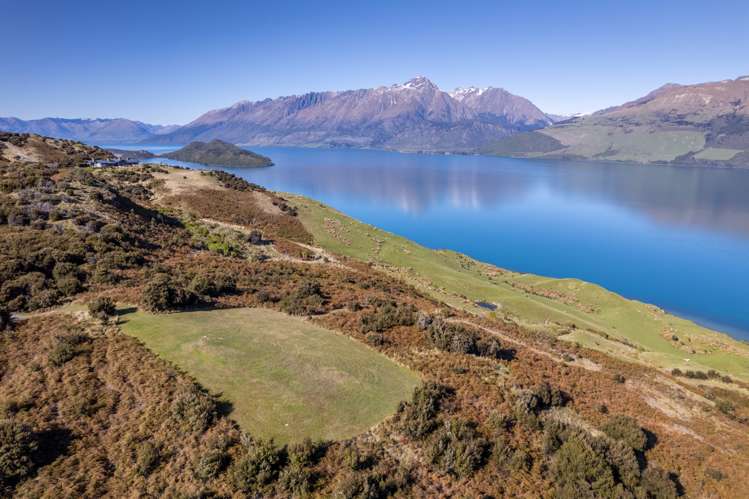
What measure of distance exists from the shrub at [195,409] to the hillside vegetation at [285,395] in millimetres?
69

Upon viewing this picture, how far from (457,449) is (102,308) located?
692 inches

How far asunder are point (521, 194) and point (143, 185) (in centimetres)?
17044

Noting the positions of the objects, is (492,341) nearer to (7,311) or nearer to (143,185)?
(7,311)

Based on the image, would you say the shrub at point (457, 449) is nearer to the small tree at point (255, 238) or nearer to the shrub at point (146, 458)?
the shrub at point (146, 458)

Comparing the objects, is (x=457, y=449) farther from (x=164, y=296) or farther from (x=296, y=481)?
(x=164, y=296)

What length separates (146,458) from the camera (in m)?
11.3

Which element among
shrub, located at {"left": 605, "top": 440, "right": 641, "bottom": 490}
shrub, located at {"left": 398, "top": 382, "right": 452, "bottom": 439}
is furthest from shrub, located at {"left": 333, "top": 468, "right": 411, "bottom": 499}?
shrub, located at {"left": 605, "top": 440, "right": 641, "bottom": 490}

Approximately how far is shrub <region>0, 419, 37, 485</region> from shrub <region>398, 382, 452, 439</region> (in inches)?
447

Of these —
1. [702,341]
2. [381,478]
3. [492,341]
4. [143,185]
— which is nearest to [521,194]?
[702,341]

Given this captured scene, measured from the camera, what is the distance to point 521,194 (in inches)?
7431

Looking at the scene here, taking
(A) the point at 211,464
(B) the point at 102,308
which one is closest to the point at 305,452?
(A) the point at 211,464

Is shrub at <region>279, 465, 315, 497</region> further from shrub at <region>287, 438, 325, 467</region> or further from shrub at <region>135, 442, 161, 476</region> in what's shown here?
shrub at <region>135, 442, 161, 476</region>

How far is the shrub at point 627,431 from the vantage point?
1483cm

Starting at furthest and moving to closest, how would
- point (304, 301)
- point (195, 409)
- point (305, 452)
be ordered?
Answer: point (304, 301), point (195, 409), point (305, 452)
